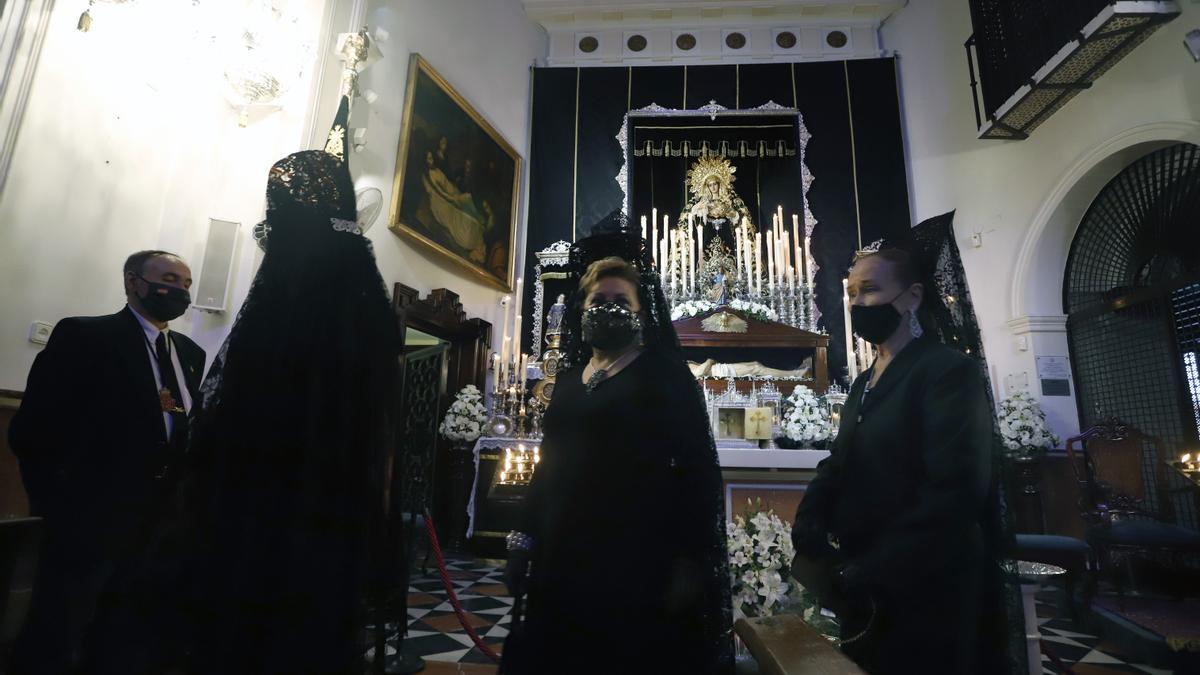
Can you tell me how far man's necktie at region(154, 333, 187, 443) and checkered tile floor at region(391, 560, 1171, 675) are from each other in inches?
65.2

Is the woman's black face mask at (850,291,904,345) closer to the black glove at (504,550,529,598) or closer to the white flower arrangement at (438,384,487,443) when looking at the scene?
the black glove at (504,550,529,598)

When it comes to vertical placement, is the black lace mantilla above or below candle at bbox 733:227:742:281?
below

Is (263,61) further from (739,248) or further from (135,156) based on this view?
(739,248)

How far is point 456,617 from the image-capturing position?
12.5 feet

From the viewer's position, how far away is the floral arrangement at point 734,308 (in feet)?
21.8

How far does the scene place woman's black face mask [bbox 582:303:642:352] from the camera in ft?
5.71

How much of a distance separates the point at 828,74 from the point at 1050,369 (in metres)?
5.36

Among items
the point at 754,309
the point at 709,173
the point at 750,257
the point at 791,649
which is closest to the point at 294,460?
the point at 791,649

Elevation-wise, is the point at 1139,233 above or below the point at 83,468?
above

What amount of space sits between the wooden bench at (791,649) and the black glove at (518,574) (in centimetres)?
67

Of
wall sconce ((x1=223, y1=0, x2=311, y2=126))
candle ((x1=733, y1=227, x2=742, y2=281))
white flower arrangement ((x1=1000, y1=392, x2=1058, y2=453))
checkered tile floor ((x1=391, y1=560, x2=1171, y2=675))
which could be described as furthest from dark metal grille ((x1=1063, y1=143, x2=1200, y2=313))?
wall sconce ((x1=223, y1=0, x2=311, y2=126))

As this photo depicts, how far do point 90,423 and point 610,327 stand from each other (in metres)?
2.21

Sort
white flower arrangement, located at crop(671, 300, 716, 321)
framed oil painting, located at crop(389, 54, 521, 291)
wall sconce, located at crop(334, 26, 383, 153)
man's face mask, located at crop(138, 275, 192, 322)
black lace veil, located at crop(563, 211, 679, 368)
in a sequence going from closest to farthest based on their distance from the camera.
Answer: black lace veil, located at crop(563, 211, 679, 368) < man's face mask, located at crop(138, 275, 192, 322) < wall sconce, located at crop(334, 26, 383, 153) < framed oil painting, located at crop(389, 54, 521, 291) < white flower arrangement, located at crop(671, 300, 716, 321)

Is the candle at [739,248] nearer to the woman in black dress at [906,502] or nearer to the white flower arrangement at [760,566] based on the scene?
the white flower arrangement at [760,566]
